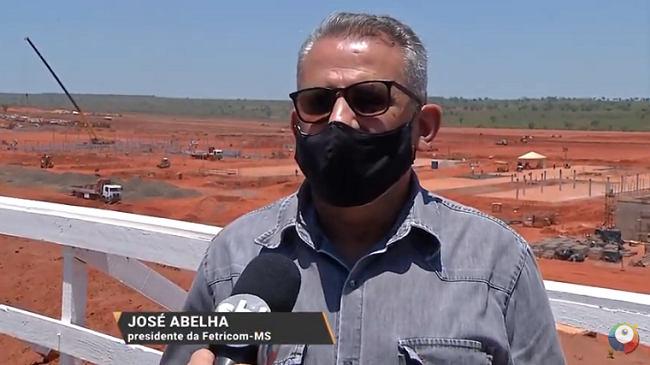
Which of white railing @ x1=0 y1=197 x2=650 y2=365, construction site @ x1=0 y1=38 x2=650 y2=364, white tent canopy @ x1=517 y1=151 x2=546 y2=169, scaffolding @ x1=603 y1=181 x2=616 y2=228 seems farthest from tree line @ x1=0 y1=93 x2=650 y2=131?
white railing @ x1=0 y1=197 x2=650 y2=365

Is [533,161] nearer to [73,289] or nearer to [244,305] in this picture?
[73,289]

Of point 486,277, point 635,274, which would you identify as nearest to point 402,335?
point 486,277

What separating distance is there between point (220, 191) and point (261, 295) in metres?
26.5

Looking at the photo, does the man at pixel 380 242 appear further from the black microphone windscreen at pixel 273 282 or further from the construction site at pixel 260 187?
the construction site at pixel 260 187

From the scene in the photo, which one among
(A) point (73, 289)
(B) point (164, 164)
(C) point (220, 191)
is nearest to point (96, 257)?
(A) point (73, 289)

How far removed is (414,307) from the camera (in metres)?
1.88

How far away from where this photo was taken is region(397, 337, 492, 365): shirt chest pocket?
1833 mm

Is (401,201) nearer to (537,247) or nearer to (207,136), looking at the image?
(537,247)

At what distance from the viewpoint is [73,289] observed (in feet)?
12.5

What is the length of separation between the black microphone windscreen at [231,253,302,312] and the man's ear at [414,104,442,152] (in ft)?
1.62

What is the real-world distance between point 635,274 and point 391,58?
629 inches

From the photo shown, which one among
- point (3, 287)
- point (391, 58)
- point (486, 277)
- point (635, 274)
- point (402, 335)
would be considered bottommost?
point (635, 274)

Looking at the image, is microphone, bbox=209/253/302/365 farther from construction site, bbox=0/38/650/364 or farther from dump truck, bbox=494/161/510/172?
dump truck, bbox=494/161/510/172

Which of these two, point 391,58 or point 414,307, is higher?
point 391,58
